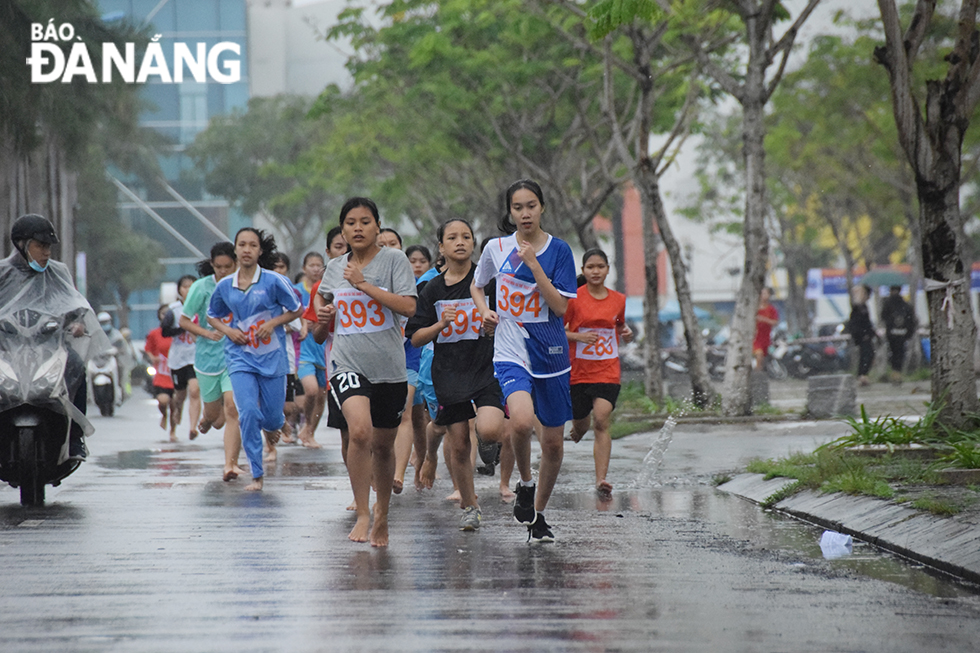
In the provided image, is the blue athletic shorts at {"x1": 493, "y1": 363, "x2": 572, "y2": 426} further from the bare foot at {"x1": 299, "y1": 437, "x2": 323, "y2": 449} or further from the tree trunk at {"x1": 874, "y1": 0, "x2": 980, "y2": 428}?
the bare foot at {"x1": 299, "y1": 437, "x2": 323, "y2": 449}

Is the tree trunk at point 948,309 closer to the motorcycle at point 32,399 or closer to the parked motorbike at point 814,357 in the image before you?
the motorcycle at point 32,399

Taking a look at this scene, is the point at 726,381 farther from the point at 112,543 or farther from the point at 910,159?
the point at 112,543

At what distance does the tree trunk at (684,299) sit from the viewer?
61.1ft

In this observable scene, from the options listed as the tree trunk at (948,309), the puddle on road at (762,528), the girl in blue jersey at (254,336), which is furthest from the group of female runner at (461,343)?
the tree trunk at (948,309)

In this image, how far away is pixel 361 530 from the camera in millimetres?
7750

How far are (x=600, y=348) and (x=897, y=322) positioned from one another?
1800 centimetres

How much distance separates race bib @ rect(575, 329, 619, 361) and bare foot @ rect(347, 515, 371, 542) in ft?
10.00

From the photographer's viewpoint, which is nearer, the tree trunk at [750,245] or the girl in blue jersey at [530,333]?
the girl in blue jersey at [530,333]

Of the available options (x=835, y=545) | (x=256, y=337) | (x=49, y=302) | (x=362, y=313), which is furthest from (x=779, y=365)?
(x=362, y=313)

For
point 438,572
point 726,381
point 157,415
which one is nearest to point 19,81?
point 157,415

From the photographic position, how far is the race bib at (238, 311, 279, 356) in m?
10.8

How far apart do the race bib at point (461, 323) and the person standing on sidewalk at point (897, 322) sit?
66.3ft

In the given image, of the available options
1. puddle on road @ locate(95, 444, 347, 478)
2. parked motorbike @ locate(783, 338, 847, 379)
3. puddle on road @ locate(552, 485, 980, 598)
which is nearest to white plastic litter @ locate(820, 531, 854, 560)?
puddle on road @ locate(552, 485, 980, 598)

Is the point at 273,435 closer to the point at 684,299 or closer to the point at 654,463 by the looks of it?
the point at 654,463
